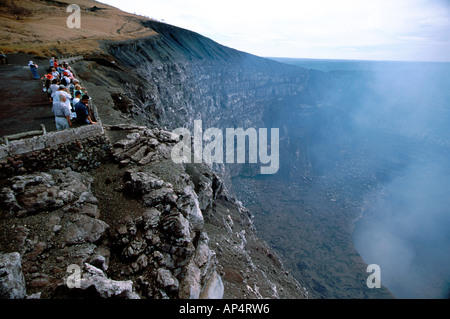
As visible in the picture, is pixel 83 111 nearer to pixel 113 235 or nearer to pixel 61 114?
pixel 61 114

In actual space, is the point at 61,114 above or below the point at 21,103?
below

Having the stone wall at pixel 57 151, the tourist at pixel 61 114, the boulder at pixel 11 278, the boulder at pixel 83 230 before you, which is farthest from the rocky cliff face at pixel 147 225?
the tourist at pixel 61 114

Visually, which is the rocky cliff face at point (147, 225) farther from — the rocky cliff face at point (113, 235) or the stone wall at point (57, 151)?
the stone wall at point (57, 151)

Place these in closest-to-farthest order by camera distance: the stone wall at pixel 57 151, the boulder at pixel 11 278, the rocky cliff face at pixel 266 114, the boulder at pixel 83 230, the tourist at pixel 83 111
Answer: the boulder at pixel 11 278 → the boulder at pixel 83 230 → the stone wall at pixel 57 151 → the tourist at pixel 83 111 → the rocky cliff face at pixel 266 114

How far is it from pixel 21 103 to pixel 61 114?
6456mm

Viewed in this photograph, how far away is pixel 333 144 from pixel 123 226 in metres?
73.9

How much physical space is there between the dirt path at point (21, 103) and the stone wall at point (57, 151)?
185 centimetres

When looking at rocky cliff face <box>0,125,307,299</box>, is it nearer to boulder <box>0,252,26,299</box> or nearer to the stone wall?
boulder <box>0,252,26,299</box>

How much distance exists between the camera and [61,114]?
425 inches

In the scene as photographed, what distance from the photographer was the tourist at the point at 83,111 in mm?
11391

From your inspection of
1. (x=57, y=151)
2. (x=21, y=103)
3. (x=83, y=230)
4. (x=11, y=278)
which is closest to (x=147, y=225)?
(x=83, y=230)

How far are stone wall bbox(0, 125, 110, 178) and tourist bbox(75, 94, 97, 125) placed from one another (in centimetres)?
56

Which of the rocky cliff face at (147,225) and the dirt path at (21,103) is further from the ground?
the dirt path at (21,103)

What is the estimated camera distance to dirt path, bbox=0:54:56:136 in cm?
1176
